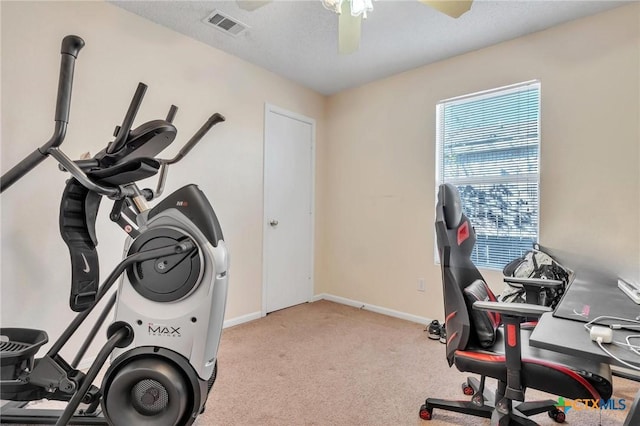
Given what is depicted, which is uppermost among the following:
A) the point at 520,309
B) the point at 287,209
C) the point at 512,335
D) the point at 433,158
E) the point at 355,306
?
the point at 433,158

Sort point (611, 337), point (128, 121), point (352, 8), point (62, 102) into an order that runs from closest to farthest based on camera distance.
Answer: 1. point (611, 337)
2. point (62, 102)
3. point (128, 121)
4. point (352, 8)

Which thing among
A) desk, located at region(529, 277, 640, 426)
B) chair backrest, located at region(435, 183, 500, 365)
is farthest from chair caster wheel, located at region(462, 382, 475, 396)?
desk, located at region(529, 277, 640, 426)

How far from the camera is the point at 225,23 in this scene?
8.25 ft

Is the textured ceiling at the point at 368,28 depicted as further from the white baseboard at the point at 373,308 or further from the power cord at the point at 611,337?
the white baseboard at the point at 373,308

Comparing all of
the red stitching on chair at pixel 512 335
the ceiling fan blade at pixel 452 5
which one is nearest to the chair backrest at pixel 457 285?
the red stitching on chair at pixel 512 335

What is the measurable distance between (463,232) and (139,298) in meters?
1.60

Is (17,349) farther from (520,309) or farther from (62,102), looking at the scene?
(520,309)

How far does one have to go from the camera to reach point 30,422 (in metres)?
1.52

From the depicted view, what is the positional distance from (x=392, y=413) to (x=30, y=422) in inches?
69.1

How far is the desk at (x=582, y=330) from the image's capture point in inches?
33.7

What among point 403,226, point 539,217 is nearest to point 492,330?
point 539,217

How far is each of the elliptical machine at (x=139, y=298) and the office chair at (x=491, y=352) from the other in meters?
1.03

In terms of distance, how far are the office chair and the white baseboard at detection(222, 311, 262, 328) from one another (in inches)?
74.7

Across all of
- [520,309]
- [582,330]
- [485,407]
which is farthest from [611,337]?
[485,407]
